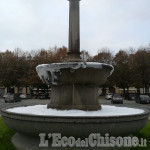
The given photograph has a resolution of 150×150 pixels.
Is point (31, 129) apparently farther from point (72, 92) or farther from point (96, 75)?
point (96, 75)

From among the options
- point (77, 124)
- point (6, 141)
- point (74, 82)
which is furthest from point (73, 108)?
point (6, 141)

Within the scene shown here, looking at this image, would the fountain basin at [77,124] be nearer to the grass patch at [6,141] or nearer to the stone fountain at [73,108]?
the stone fountain at [73,108]

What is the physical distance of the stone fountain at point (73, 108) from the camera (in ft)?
19.7

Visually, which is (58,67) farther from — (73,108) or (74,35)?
(74,35)

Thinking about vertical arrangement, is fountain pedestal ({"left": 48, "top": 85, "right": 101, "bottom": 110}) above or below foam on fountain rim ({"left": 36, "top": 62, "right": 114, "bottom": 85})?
below

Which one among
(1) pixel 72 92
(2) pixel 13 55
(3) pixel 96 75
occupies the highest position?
(2) pixel 13 55

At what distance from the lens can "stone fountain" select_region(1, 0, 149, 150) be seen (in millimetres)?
6008

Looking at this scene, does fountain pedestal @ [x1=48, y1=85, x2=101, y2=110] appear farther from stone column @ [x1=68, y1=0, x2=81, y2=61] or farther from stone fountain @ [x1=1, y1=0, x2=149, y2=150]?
stone column @ [x1=68, y1=0, x2=81, y2=61]

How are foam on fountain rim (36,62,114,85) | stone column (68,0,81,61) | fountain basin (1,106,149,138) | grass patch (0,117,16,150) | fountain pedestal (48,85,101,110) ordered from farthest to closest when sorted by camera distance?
stone column (68,0,81,61), fountain pedestal (48,85,101,110), foam on fountain rim (36,62,114,85), grass patch (0,117,16,150), fountain basin (1,106,149,138)

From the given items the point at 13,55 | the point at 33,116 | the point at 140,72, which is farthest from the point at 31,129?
the point at 13,55

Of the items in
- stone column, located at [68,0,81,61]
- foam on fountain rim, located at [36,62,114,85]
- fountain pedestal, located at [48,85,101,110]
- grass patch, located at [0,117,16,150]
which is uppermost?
stone column, located at [68,0,81,61]

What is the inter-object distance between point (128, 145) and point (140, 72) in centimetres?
4058

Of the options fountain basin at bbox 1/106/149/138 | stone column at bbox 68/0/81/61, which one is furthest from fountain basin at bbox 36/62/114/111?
fountain basin at bbox 1/106/149/138

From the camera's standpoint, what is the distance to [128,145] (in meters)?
6.84
